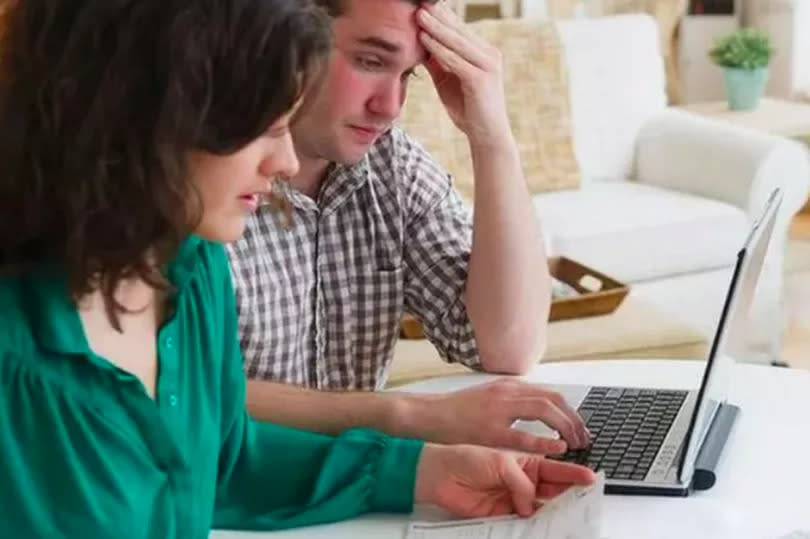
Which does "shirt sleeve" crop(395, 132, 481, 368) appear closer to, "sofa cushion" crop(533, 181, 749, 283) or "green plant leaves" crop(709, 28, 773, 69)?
"sofa cushion" crop(533, 181, 749, 283)

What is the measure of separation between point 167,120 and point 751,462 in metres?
0.72

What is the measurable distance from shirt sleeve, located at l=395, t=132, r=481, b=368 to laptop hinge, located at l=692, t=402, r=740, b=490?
14.2 inches

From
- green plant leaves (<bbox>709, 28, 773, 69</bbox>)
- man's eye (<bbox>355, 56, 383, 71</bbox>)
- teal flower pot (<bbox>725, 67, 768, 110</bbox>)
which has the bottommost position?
teal flower pot (<bbox>725, 67, 768, 110</bbox>)

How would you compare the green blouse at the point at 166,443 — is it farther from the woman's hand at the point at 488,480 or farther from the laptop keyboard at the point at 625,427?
the laptop keyboard at the point at 625,427

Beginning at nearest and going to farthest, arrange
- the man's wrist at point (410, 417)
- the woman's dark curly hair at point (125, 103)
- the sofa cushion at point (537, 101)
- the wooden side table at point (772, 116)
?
the woman's dark curly hair at point (125, 103) < the man's wrist at point (410, 417) < the sofa cushion at point (537, 101) < the wooden side table at point (772, 116)

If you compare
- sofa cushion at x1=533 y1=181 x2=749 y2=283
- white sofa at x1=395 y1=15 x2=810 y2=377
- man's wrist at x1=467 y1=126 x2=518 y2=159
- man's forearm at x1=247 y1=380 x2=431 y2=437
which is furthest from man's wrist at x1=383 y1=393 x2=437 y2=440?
sofa cushion at x1=533 y1=181 x2=749 y2=283

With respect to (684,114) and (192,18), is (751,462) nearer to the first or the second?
(192,18)

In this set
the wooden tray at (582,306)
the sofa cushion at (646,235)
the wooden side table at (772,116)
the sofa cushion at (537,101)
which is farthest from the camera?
the wooden side table at (772,116)

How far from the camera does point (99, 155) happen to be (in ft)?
3.14

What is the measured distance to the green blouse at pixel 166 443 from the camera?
102 centimetres

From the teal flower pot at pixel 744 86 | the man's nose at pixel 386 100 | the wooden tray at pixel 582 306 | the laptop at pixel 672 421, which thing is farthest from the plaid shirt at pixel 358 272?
the teal flower pot at pixel 744 86

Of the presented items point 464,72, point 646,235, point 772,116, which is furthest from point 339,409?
point 772,116

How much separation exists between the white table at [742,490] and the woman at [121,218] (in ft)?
0.75

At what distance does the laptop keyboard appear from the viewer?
1.33m
